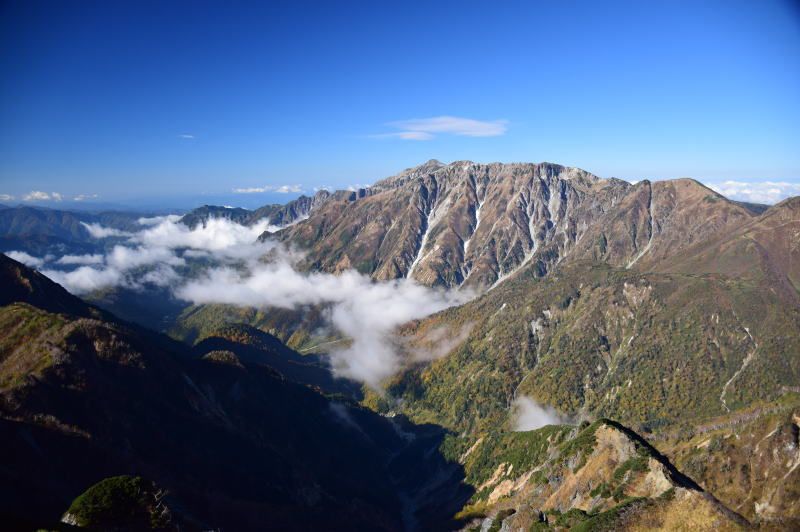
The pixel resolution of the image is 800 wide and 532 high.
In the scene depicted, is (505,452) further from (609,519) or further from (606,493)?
(609,519)

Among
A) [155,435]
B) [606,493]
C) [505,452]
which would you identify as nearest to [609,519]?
[606,493]

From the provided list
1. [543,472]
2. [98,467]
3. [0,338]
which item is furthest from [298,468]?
[0,338]

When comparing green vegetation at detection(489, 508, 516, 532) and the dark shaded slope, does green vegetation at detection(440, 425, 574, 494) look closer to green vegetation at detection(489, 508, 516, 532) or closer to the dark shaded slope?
green vegetation at detection(489, 508, 516, 532)

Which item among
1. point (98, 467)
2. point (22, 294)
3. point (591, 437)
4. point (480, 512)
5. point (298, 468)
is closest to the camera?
point (98, 467)

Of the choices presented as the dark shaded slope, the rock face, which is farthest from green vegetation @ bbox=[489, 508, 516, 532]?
the dark shaded slope

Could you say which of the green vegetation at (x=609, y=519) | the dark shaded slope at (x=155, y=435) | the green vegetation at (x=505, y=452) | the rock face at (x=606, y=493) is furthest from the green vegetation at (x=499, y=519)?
the dark shaded slope at (x=155, y=435)

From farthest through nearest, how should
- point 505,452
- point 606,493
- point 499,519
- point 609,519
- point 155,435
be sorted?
point 505,452 → point 155,435 → point 499,519 → point 606,493 → point 609,519

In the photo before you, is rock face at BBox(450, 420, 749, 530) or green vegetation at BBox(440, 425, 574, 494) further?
green vegetation at BBox(440, 425, 574, 494)

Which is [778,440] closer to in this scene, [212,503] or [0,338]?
[212,503]

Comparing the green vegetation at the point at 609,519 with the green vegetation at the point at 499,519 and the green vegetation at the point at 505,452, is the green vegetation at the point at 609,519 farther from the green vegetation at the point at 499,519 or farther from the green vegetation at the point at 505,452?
the green vegetation at the point at 505,452

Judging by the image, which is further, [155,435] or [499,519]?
[155,435]

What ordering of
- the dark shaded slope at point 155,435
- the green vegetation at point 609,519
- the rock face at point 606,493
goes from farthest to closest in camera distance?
the dark shaded slope at point 155,435 → the green vegetation at point 609,519 → the rock face at point 606,493
